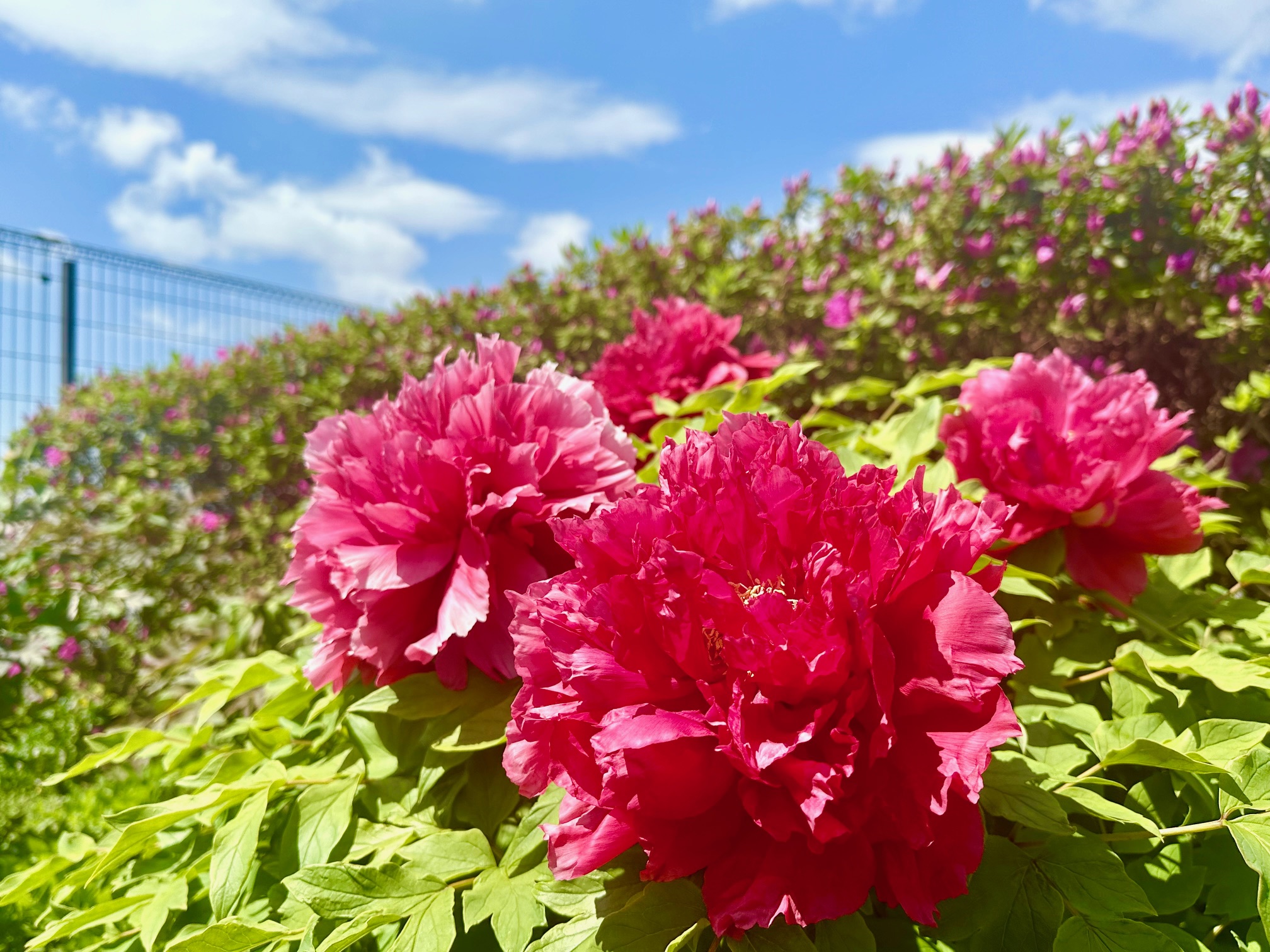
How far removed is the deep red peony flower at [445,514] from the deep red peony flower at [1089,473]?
546 millimetres

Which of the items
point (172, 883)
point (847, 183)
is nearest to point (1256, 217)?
point (847, 183)

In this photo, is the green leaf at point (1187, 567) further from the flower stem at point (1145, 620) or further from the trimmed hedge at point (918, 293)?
the trimmed hedge at point (918, 293)

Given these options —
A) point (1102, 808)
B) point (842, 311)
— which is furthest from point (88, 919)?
point (842, 311)

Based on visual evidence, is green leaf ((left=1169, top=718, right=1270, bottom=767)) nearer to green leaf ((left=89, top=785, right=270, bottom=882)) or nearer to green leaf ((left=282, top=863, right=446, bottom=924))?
green leaf ((left=282, top=863, right=446, bottom=924))

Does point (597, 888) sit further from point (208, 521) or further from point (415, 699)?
point (208, 521)

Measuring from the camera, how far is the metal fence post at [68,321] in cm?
953

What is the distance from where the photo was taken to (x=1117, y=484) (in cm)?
120

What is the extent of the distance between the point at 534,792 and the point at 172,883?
0.75 m

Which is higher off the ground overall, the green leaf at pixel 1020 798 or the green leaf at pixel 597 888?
the green leaf at pixel 1020 798

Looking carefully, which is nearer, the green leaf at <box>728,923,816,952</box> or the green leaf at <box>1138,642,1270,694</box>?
the green leaf at <box>728,923,816,952</box>

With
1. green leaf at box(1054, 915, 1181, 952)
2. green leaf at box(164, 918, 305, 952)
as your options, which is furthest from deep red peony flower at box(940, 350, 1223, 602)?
green leaf at box(164, 918, 305, 952)

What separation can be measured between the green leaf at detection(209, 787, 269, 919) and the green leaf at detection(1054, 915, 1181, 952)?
0.89m

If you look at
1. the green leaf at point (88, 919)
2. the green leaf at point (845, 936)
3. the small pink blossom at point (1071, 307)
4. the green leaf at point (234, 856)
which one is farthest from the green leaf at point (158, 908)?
the small pink blossom at point (1071, 307)

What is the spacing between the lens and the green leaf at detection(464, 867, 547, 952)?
0.85 metres
